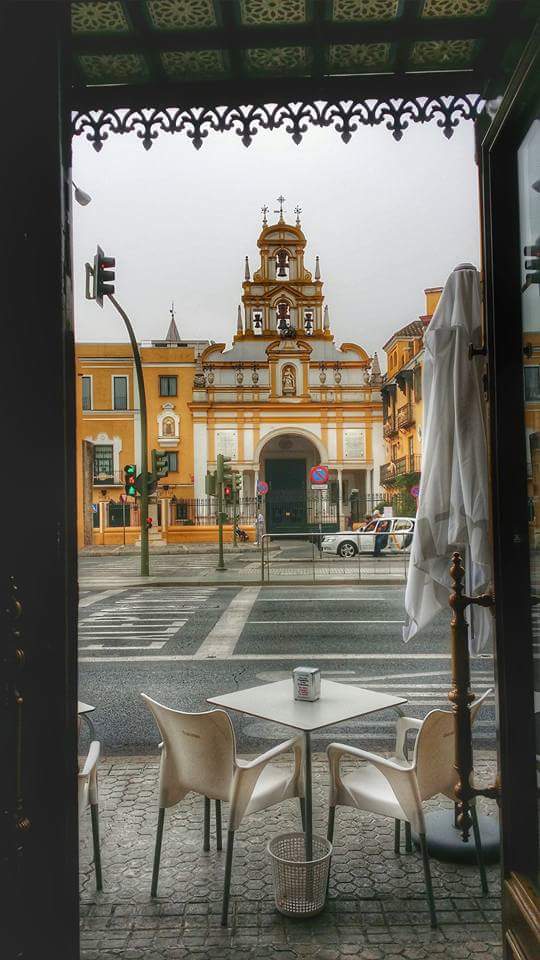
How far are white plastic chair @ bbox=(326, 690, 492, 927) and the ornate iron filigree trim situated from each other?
270 centimetres

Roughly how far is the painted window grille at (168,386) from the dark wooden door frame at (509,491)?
4455cm

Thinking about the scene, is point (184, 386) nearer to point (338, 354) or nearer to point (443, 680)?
point (338, 354)

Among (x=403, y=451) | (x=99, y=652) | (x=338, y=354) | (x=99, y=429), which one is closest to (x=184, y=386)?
(x=99, y=429)

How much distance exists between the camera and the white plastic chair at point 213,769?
3.34 metres

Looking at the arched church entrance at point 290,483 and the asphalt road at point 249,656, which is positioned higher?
the arched church entrance at point 290,483

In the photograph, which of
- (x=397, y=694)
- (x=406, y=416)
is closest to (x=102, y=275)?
(x=397, y=694)

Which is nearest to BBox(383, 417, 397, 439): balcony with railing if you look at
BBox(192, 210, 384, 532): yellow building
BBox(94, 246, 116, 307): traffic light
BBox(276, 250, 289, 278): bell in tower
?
BBox(192, 210, 384, 532): yellow building

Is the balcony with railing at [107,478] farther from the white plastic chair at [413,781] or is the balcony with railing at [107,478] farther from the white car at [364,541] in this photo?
the white plastic chair at [413,781]

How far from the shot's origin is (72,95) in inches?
122

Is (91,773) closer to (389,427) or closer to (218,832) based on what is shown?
(218,832)

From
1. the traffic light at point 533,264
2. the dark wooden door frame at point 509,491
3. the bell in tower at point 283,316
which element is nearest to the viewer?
the traffic light at point 533,264

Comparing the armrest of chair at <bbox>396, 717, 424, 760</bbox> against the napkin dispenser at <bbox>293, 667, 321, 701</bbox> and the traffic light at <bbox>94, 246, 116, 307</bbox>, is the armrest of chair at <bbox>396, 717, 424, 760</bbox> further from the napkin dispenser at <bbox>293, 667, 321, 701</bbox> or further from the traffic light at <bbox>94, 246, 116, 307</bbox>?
the traffic light at <bbox>94, 246, 116, 307</bbox>

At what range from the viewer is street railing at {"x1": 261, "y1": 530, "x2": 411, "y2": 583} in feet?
56.9

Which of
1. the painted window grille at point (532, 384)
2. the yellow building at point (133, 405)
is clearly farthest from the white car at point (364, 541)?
the yellow building at point (133, 405)
